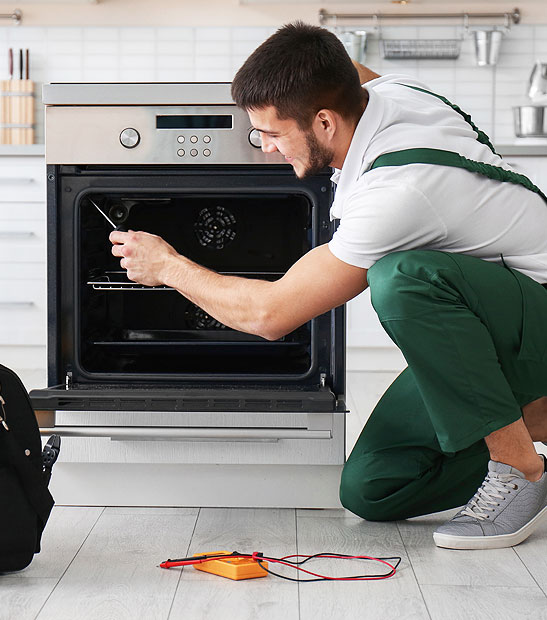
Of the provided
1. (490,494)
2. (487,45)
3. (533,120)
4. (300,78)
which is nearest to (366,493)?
(490,494)

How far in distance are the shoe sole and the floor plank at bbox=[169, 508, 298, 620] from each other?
0.86 feet

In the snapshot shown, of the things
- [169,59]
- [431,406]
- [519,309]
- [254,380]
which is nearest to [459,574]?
[431,406]

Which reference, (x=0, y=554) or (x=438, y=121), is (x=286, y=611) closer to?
(x=0, y=554)

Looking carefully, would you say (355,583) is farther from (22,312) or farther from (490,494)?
(22,312)

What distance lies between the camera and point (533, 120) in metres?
3.93

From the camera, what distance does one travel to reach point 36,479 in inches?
54.3

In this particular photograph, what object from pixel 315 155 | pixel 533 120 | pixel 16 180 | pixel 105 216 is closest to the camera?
pixel 315 155

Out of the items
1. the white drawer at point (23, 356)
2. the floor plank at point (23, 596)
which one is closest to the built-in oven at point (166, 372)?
the floor plank at point (23, 596)

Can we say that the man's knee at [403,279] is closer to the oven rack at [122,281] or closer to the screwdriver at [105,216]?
the oven rack at [122,281]

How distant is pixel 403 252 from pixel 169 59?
3146mm

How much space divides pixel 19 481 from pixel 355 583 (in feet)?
1.79

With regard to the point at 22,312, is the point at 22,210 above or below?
above

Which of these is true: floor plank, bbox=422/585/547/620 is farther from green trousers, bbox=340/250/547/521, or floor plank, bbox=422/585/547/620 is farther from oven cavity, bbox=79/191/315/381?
oven cavity, bbox=79/191/315/381

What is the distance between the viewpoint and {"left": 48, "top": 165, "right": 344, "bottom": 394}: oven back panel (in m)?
1.74
